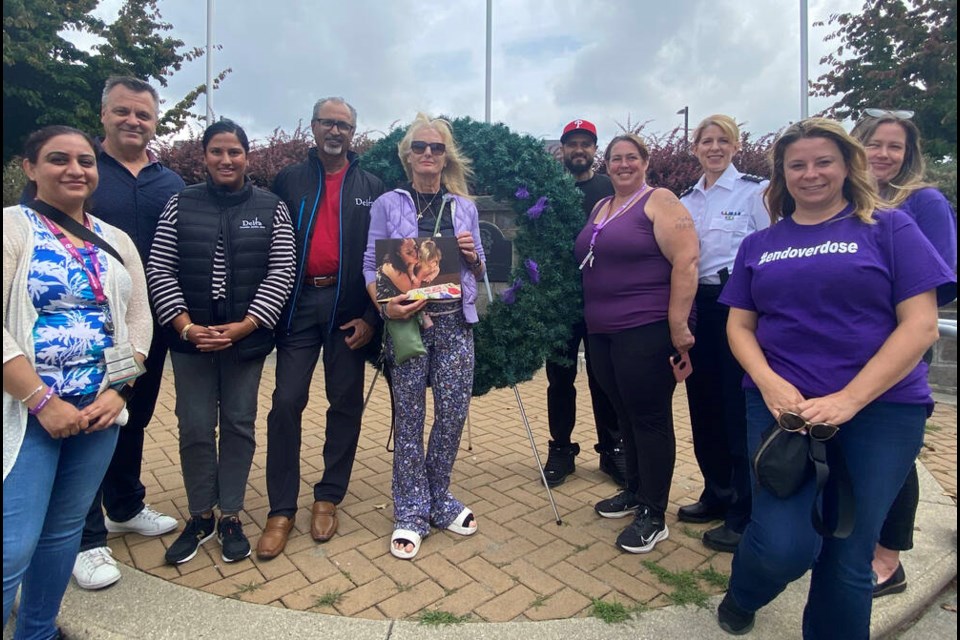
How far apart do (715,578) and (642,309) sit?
136 cm

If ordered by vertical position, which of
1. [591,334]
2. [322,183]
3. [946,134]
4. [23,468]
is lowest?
[23,468]

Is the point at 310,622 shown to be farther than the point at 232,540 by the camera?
No

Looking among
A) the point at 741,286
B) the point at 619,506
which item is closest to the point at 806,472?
the point at 741,286

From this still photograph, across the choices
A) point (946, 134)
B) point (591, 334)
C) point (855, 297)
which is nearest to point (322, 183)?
point (591, 334)

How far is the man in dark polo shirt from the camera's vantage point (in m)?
3.10

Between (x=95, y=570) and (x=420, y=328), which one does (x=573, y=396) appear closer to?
(x=420, y=328)

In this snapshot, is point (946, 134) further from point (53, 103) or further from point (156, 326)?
point (53, 103)

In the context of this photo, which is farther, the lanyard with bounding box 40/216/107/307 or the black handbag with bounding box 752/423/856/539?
the lanyard with bounding box 40/216/107/307

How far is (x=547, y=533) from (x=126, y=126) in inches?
123

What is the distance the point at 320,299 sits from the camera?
11.1ft

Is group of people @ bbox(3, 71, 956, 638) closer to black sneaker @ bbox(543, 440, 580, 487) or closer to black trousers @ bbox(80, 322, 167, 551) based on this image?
black trousers @ bbox(80, 322, 167, 551)

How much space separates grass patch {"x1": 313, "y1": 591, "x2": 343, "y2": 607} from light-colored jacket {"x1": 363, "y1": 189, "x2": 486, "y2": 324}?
4.87 ft

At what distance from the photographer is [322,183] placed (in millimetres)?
3469

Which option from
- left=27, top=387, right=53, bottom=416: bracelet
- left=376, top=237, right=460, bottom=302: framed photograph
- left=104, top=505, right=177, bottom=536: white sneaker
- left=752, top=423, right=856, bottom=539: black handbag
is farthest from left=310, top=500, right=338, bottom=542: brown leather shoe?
left=752, top=423, right=856, bottom=539: black handbag
